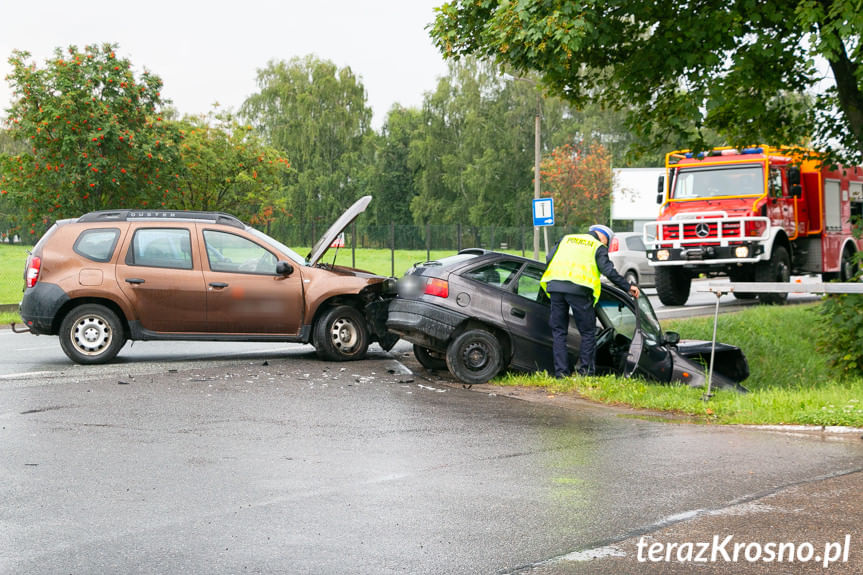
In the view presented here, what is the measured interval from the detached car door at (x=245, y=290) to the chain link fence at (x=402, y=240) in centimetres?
1819

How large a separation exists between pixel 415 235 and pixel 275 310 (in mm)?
26296

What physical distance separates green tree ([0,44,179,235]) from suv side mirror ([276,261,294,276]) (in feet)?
A: 46.2

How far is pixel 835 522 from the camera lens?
515 cm

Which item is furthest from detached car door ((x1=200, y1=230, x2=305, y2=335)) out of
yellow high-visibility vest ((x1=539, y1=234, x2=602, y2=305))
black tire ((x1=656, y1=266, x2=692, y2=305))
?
black tire ((x1=656, y1=266, x2=692, y2=305))

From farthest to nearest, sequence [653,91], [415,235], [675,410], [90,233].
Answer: [415,235]
[653,91]
[90,233]
[675,410]

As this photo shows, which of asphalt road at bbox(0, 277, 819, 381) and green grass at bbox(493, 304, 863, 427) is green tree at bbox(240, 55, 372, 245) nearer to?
asphalt road at bbox(0, 277, 819, 381)

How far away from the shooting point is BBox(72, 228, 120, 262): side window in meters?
11.4

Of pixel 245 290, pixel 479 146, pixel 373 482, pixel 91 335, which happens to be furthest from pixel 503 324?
pixel 479 146

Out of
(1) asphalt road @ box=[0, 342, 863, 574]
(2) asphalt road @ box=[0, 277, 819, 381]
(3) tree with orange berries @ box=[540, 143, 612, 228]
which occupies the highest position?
(3) tree with orange berries @ box=[540, 143, 612, 228]

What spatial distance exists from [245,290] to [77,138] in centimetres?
1478

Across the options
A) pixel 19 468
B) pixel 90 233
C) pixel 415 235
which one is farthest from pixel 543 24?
pixel 415 235

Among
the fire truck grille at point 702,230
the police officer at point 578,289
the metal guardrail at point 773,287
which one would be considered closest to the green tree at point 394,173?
the fire truck grille at point 702,230

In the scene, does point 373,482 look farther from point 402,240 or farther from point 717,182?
point 402,240

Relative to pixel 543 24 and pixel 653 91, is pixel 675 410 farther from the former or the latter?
pixel 653 91
